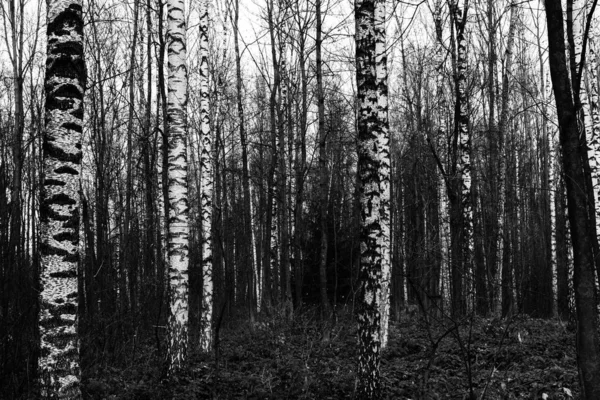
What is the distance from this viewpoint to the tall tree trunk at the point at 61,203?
3.62 meters

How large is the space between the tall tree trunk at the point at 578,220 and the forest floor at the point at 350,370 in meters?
0.89

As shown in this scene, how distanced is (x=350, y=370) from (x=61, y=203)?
185 inches

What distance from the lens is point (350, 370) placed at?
693cm

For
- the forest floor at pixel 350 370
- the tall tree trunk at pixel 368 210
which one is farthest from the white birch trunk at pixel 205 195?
the tall tree trunk at pixel 368 210

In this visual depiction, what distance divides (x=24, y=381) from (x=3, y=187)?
1897mm

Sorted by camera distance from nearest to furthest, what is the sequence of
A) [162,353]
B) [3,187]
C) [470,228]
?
[3,187]
[162,353]
[470,228]

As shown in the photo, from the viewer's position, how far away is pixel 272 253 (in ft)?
44.4

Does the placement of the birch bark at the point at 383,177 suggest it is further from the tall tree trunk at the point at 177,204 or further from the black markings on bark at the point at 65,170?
the black markings on bark at the point at 65,170

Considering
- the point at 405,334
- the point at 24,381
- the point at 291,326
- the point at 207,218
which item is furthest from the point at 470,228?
the point at 24,381

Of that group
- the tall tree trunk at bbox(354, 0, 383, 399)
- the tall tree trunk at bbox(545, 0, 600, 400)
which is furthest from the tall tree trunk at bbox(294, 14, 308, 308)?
the tall tree trunk at bbox(545, 0, 600, 400)

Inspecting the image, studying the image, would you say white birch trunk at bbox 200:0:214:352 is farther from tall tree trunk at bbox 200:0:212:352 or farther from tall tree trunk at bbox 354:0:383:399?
tall tree trunk at bbox 354:0:383:399

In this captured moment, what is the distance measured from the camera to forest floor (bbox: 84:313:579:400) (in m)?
5.55

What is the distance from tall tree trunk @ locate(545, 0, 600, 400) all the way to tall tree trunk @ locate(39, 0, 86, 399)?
12.0ft

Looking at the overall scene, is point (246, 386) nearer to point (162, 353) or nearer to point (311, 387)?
point (311, 387)
